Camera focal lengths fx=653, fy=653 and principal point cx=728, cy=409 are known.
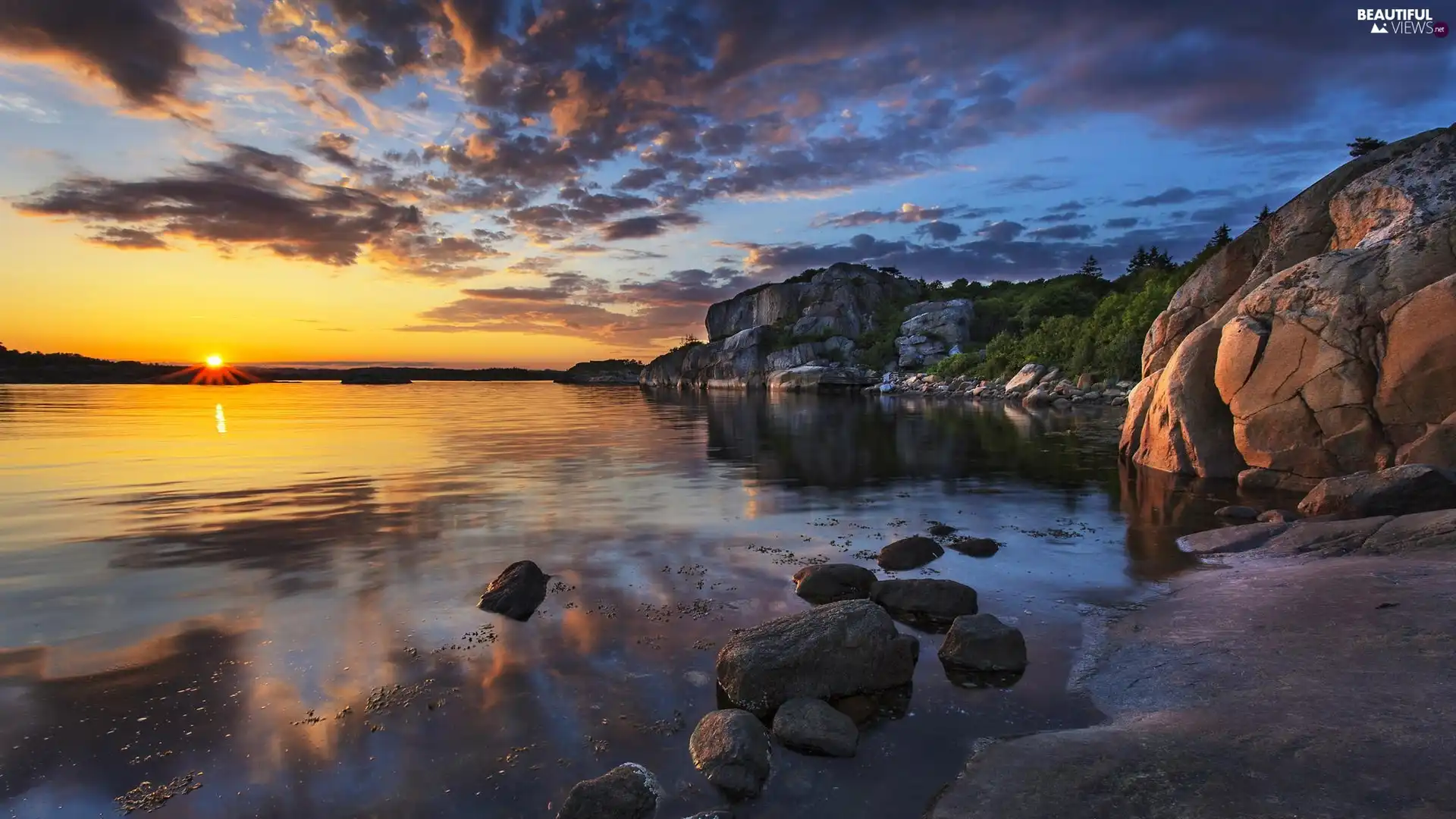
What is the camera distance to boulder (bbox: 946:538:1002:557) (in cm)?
1475

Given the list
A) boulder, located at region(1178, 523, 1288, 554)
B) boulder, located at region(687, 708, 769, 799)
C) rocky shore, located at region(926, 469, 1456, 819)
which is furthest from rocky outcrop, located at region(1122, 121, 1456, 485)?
boulder, located at region(687, 708, 769, 799)

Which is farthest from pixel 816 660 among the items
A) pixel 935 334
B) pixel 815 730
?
pixel 935 334

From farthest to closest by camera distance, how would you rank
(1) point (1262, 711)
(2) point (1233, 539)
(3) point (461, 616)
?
(2) point (1233, 539) → (3) point (461, 616) → (1) point (1262, 711)

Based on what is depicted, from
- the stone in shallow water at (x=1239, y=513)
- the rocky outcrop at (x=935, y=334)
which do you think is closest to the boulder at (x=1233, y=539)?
the stone in shallow water at (x=1239, y=513)

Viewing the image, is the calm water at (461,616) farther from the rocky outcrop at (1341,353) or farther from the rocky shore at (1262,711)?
the rocky outcrop at (1341,353)

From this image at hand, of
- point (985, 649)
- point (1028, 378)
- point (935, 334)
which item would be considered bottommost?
point (985, 649)

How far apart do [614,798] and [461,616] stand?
6.12 m

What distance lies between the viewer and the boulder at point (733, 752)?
6.38 m

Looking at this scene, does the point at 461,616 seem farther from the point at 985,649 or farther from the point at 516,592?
the point at 985,649

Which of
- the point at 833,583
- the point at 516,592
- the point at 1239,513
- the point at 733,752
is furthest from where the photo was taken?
the point at 1239,513

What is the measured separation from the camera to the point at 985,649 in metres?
8.90

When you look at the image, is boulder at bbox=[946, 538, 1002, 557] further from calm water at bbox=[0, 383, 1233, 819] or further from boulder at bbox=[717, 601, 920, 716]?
boulder at bbox=[717, 601, 920, 716]

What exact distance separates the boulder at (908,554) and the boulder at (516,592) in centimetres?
704

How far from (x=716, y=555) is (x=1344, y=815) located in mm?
11058
